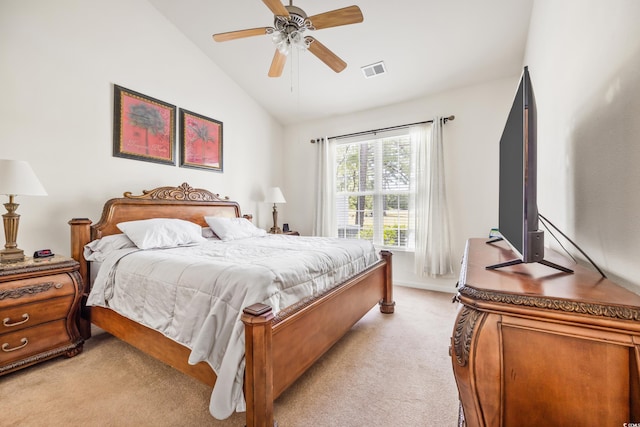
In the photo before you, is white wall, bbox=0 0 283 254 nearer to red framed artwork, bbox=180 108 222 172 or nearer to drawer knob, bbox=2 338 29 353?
red framed artwork, bbox=180 108 222 172

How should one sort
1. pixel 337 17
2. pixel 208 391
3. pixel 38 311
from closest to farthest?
pixel 208 391
pixel 38 311
pixel 337 17

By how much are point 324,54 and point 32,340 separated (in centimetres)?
310

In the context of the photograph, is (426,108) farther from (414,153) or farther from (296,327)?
(296,327)

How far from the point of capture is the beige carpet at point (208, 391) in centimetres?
145

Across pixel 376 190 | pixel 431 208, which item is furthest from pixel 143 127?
pixel 431 208

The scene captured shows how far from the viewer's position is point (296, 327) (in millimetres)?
1506

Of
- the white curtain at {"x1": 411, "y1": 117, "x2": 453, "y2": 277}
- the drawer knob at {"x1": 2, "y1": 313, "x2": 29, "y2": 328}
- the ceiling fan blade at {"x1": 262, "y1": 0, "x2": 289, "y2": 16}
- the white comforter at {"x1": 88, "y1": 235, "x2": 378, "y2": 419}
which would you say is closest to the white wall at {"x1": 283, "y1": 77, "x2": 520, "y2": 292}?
the white curtain at {"x1": 411, "y1": 117, "x2": 453, "y2": 277}

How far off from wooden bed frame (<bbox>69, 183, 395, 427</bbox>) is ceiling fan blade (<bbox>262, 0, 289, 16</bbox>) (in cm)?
201

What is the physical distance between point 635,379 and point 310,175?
174 inches

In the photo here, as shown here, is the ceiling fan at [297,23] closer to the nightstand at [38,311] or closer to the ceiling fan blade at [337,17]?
the ceiling fan blade at [337,17]

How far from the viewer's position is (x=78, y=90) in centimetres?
253

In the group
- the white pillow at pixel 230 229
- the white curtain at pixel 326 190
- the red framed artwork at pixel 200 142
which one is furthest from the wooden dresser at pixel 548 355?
the white curtain at pixel 326 190

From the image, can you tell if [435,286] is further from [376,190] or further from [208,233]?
[208,233]

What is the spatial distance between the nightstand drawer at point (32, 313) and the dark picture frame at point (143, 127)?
4.98 ft
